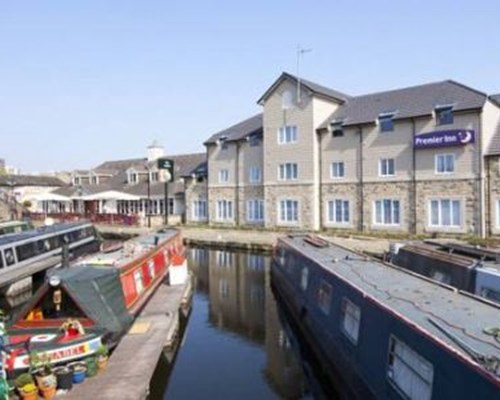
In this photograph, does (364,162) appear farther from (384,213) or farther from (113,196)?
(113,196)

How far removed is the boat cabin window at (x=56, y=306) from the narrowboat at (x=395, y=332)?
530 centimetres

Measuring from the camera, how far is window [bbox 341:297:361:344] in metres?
10.4

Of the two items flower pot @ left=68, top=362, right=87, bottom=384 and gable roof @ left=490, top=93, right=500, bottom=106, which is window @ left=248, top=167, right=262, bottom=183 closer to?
gable roof @ left=490, top=93, right=500, bottom=106

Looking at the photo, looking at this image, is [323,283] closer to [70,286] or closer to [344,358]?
[344,358]

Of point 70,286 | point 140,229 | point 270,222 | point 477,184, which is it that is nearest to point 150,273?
point 70,286

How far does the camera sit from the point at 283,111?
37.7 meters

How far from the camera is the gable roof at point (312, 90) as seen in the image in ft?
119

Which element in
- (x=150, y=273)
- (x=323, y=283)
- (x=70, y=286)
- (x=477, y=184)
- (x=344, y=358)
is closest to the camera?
(x=344, y=358)

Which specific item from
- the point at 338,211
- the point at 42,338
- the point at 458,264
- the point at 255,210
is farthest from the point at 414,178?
the point at 42,338

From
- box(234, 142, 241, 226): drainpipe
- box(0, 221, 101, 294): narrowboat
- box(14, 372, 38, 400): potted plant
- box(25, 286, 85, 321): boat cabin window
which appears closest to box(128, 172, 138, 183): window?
box(234, 142, 241, 226): drainpipe

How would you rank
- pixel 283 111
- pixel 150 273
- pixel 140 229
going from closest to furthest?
pixel 150 273, pixel 283 111, pixel 140 229

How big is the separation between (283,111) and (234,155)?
246 inches

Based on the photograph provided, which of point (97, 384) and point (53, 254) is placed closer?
point (97, 384)

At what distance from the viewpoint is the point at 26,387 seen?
8.45m
